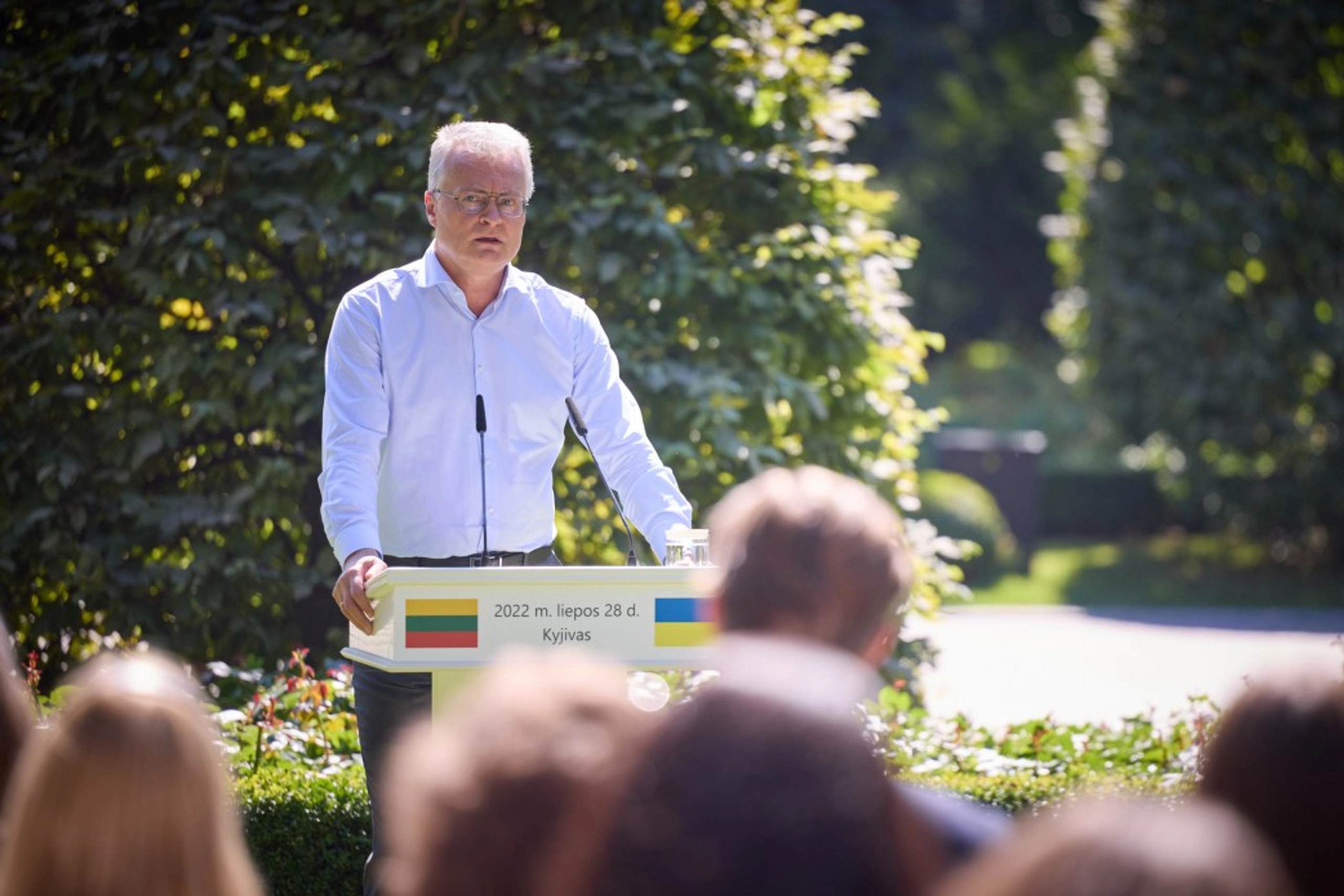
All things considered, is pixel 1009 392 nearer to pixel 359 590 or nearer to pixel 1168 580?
pixel 1168 580

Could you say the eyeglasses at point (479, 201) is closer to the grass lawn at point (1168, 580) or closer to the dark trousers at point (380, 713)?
the dark trousers at point (380, 713)

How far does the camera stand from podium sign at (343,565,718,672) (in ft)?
11.8

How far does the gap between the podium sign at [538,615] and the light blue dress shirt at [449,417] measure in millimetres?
449

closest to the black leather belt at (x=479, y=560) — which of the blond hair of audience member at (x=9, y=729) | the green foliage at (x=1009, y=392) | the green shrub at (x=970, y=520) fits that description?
the blond hair of audience member at (x=9, y=729)

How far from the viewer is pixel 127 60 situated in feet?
23.3

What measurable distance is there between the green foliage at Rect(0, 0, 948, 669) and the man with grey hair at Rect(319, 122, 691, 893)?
2494mm

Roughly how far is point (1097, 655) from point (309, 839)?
9.80 m

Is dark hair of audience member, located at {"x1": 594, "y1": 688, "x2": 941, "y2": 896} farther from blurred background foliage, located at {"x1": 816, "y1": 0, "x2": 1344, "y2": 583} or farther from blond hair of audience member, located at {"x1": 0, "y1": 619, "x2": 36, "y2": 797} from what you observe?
blurred background foliage, located at {"x1": 816, "y1": 0, "x2": 1344, "y2": 583}

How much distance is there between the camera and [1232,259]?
18516 millimetres

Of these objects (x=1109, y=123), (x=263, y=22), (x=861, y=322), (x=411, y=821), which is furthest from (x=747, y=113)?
(x=1109, y=123)

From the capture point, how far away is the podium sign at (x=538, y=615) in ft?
11.8

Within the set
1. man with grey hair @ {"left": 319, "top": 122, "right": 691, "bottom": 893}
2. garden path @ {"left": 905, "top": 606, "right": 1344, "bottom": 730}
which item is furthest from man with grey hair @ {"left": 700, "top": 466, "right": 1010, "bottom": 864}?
garden path @ {"left": 905, "top": 606, "right": 1344, "bottom": 730}

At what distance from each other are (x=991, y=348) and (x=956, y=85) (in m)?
5.25

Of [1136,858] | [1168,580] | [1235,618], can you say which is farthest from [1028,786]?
[1168,580]
